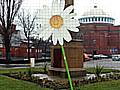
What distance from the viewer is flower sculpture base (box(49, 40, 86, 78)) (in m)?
12.6

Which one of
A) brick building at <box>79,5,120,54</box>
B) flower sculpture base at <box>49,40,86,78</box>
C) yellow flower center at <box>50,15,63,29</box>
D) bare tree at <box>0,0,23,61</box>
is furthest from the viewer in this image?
brick building at <box>79,5,120,54</box>

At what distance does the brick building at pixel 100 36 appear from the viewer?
60.0m

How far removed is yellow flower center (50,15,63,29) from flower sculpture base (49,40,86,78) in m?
6.97

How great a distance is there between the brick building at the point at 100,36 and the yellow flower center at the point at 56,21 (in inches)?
2096

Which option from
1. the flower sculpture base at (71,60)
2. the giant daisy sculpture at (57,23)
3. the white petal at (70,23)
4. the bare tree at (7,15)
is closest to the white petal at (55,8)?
the giant daisy sculpture at (57,23)

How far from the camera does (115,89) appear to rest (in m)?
9.25

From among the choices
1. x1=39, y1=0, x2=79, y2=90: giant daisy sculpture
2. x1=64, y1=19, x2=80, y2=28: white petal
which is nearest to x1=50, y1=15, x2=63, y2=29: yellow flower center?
x1=39, y1=0, x2=79, y2=90: giant daisy sculpture

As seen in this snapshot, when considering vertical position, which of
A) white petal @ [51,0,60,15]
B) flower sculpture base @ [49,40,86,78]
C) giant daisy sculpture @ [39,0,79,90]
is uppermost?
white petal @ [51,0,60,15]

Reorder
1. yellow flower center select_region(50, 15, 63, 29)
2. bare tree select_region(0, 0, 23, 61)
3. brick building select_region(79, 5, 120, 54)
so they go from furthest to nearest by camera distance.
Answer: brick building select_region(79, 5, 120, 54), bare tree select_region(0, 0, 23, 61), yellow flower center select_region(50, 15, 63, 29)

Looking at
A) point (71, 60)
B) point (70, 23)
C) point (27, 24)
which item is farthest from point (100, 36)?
point (70, 23)

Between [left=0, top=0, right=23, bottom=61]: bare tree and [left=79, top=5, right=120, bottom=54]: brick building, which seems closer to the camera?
[left=0, top=0, right=23, bottom=61]: bare tree

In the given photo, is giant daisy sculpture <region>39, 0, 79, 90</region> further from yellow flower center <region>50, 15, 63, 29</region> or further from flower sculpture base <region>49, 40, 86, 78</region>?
flower sculpture base <region>49, 40, 86, 78</region>

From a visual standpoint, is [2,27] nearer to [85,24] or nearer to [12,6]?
[12,6]

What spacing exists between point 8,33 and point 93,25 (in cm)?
3666
